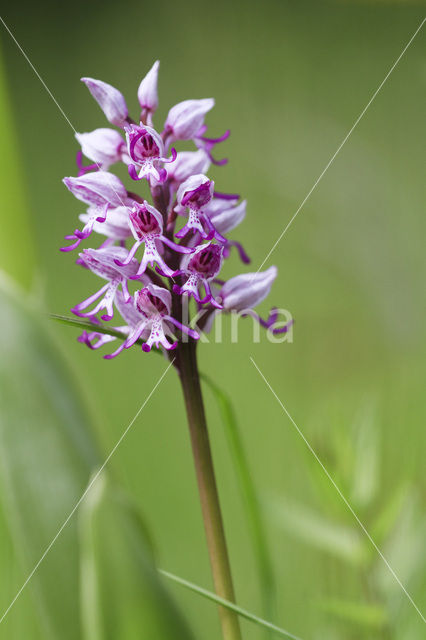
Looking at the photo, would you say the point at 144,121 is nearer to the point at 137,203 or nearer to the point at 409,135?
the point at 137,203

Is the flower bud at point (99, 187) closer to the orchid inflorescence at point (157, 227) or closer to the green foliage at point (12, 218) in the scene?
the orchid inflorescence at point (157, 227)

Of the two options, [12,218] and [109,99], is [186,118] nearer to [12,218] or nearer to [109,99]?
[109,99]

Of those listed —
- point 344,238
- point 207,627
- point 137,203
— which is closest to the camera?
point 137,203

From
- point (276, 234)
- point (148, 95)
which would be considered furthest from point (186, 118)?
point (276, 234)

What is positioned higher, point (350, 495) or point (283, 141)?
point (283, 141)

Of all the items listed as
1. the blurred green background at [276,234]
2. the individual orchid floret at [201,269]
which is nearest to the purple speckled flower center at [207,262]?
the individual orchid floret at [201,269]

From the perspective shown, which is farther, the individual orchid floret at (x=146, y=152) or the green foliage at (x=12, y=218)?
the green foliage at (x=12, y=218)

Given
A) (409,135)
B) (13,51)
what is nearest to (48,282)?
(13,51)
